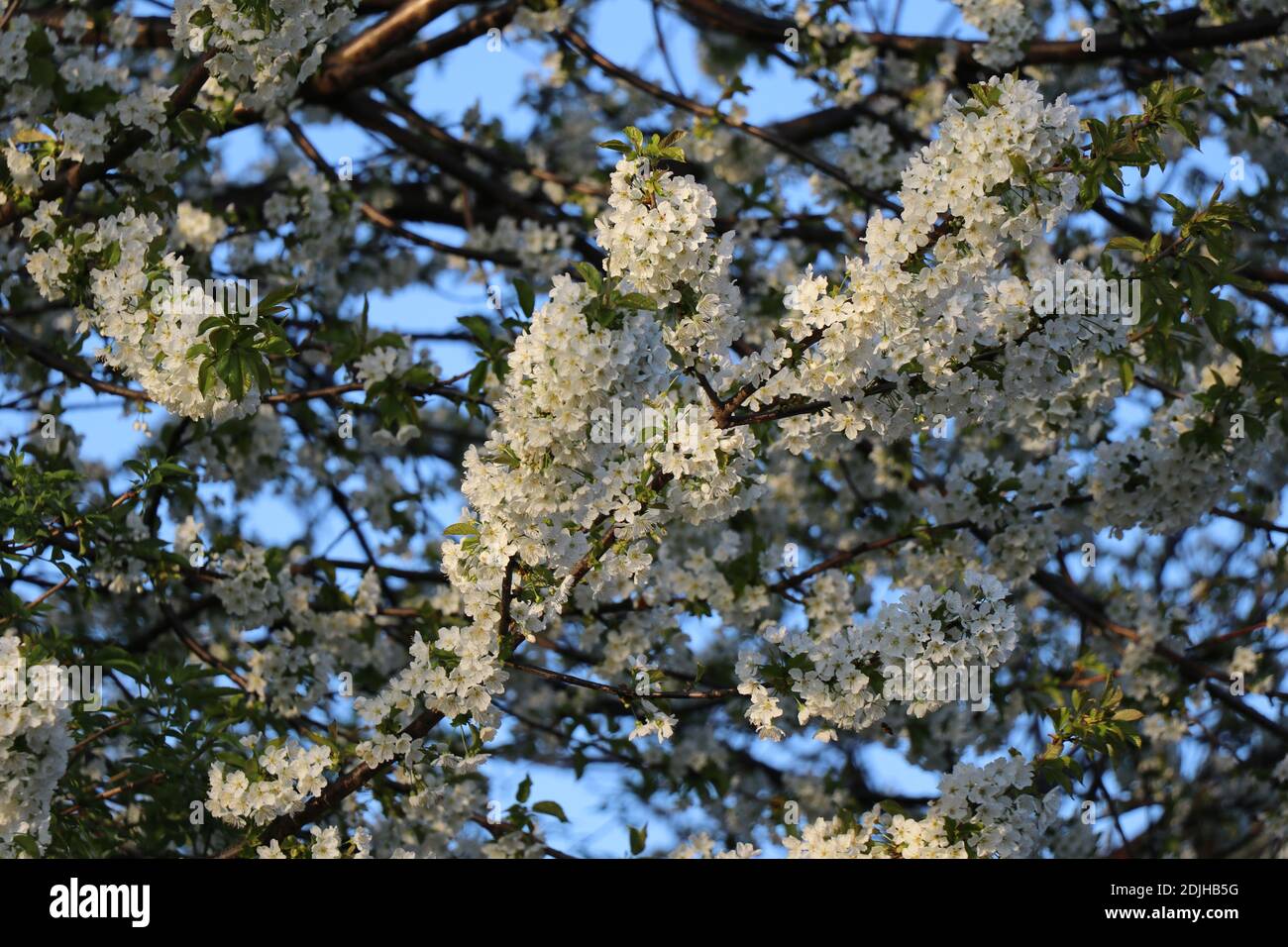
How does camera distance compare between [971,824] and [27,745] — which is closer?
[27,745]

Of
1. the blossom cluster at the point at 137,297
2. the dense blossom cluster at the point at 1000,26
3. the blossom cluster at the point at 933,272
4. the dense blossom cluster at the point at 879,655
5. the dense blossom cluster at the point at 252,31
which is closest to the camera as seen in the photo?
the blossom cluster at the point at 933,272

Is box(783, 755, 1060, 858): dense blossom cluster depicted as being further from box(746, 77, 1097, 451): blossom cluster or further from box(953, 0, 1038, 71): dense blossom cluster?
box(953, 0, 1038, 71): dense blossom cluster

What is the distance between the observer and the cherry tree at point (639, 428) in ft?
9.53

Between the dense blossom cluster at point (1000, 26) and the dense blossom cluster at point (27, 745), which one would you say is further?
the dense blossom cluster at point (1000, 26)

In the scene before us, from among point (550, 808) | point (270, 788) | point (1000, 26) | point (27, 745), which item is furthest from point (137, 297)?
point (1000, 26)

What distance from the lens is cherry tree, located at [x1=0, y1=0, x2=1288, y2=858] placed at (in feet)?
9.53

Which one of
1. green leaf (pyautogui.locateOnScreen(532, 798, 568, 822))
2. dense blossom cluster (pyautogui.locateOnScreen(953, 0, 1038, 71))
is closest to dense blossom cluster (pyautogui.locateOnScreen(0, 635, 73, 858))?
green leaf (pyautogui.locateOnScreen(532, 798, 568, 822))

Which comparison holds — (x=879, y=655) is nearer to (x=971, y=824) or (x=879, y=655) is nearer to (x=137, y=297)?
(x=971, y=824)

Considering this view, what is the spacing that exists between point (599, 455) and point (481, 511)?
291 mm

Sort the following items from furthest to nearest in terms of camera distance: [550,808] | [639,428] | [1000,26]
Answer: [1000,26], [550,808], [639,428]

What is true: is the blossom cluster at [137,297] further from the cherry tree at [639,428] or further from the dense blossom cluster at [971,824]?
the dense blossom cluster at [971,824]

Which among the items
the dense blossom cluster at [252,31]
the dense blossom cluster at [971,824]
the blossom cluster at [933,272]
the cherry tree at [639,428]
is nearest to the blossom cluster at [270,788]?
the cherry tree at [639,428]

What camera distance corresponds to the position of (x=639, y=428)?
2.86 meters

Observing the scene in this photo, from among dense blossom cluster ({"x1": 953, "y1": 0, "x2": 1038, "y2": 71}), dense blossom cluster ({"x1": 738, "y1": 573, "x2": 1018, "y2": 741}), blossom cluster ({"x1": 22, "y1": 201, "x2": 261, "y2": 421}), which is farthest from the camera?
dense blossom cluster ({"x1": 953, "y1": 0, "x2": 1038, "y2": 71})
